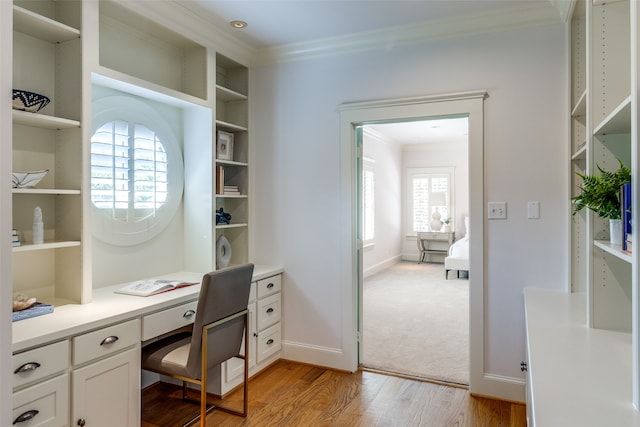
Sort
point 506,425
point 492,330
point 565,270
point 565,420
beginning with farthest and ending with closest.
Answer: point 492,330, point 565,270, point 506,425, point 565,420

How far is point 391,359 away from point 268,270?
1.30m

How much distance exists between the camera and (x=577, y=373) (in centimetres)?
135

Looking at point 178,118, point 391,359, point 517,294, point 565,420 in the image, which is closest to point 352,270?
point 391,359

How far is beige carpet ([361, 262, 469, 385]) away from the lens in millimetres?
3398

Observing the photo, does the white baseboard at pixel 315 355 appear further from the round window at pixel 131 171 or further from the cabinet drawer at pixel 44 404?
the cabinet drawer at pixel 44 404

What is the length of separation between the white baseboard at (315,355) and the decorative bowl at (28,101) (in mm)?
2459

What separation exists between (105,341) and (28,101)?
3.98 feet

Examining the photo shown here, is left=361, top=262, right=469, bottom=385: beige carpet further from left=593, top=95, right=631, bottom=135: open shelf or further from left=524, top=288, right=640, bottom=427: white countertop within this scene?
left=593, top=95, right=631, bottom=135: open shelf

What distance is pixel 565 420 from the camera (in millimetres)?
1068

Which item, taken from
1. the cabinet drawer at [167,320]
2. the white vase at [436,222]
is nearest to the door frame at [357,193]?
the cabinet drawer at [167,320]

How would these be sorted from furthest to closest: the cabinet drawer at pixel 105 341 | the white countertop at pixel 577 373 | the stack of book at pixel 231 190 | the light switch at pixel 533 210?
the stack of book at pixel 231 190 → the light switch at pixel 533 210 → the cabinet drawer at pixel 105 341 → the white countertop at pixel 577 373

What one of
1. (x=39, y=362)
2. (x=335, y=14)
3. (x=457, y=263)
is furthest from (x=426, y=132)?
(x=39, y=362)

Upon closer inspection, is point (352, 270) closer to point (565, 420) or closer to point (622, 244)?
point (622, 244)

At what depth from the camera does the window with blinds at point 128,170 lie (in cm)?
254
